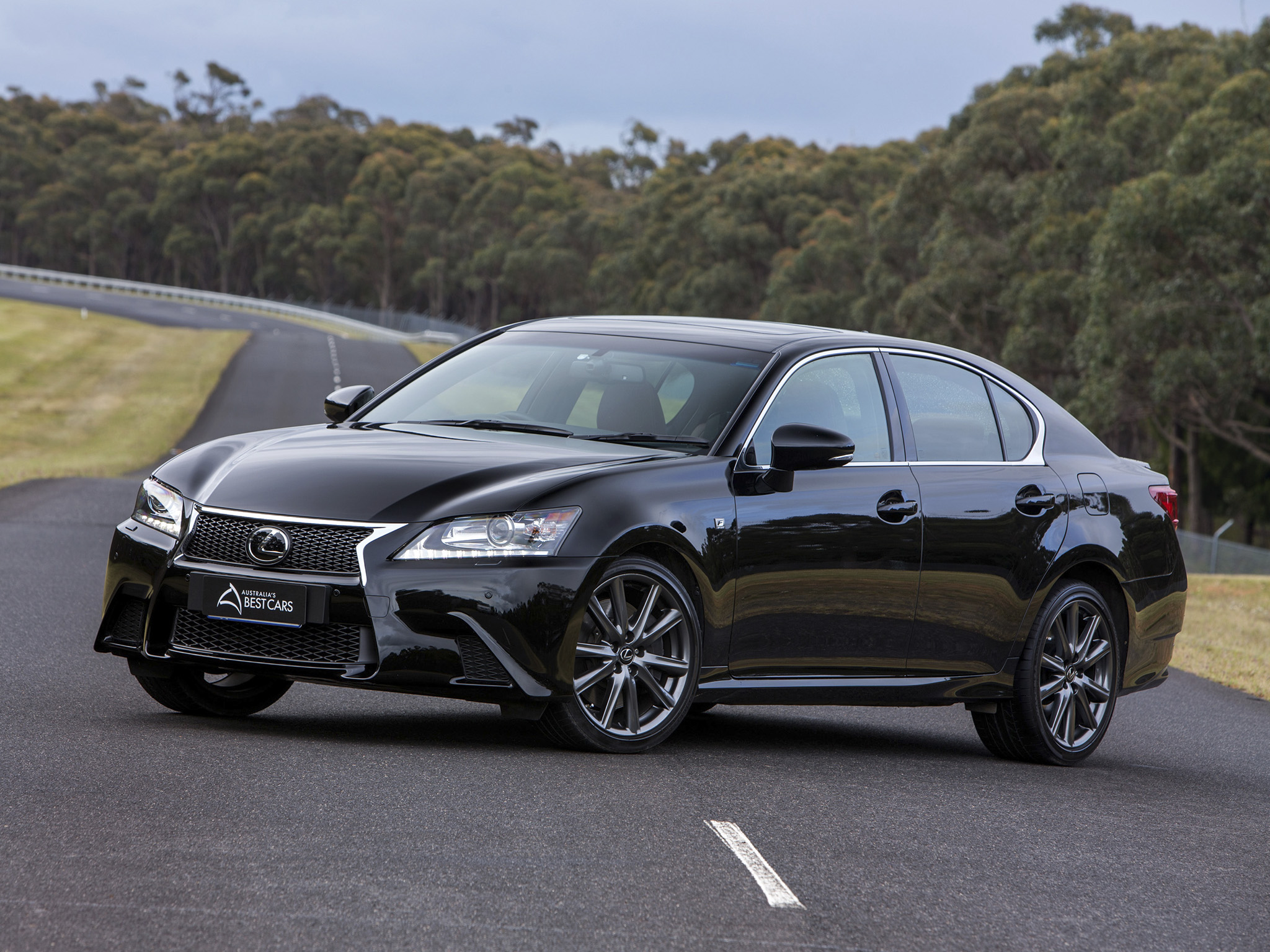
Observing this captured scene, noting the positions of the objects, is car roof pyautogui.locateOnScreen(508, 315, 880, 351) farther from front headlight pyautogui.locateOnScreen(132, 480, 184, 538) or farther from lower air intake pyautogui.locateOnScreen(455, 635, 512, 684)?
front headlight pyautogui.locateOnScreen(132, 480, 184, 538)

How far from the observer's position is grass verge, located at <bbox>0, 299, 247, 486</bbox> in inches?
1363

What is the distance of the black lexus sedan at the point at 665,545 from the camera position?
6152 millimetres

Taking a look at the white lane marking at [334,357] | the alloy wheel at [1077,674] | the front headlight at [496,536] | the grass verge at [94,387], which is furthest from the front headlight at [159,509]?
the white lane marking at [334,357]

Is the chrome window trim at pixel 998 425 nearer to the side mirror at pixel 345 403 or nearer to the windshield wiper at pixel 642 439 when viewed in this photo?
the windshield wiper at pixel 642 439

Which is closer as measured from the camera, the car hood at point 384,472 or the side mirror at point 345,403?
the car hood at point 384,472

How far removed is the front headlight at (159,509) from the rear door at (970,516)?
3124 mm

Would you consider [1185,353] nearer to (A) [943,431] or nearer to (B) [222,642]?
(A) [943,431]

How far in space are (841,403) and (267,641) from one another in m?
2.71

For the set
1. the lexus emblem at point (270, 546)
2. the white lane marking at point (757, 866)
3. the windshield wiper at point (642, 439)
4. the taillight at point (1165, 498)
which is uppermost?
the windshield wiper at point (642, 439)

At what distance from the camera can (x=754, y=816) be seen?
5.85 meters

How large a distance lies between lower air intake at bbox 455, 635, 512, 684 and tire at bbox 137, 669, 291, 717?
123 cm

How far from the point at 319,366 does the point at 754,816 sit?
50831mm

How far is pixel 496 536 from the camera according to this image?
6.18 meters

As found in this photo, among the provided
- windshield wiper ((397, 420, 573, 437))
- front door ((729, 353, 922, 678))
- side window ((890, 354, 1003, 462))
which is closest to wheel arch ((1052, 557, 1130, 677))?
side window ((890, 354, 1003, 462))
